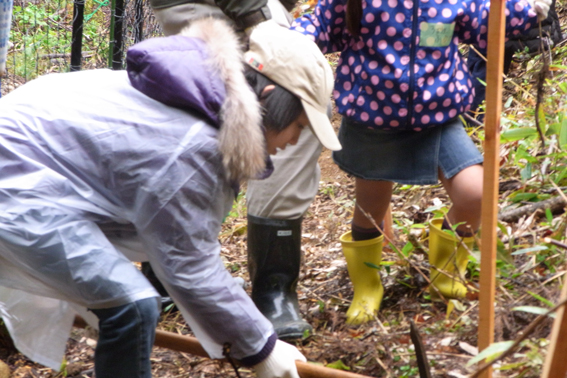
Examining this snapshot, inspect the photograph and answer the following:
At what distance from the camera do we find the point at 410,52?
2299 millimetres

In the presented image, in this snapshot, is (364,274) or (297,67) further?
(364,274)

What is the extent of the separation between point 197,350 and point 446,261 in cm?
102

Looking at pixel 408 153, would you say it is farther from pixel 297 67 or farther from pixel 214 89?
pixel 214 89

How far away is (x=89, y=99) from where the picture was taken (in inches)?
70.7

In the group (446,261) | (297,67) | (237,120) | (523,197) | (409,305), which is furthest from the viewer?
(523,197)

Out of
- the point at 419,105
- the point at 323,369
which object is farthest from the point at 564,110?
the point at 323,369

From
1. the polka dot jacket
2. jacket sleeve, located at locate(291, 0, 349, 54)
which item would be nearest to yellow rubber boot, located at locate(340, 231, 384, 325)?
the polka dot jacket

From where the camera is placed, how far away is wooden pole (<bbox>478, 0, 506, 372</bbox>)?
1.32 m

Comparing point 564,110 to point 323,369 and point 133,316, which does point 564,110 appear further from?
point 133,316

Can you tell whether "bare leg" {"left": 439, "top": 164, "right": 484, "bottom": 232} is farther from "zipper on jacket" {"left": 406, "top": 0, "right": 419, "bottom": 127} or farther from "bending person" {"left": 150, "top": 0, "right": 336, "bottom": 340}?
"bending person" {"left": 150, "top": 0, "right": 336, "bottom": 340}

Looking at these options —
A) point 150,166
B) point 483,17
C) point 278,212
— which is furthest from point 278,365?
point 483,17

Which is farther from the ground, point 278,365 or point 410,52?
point 410,52

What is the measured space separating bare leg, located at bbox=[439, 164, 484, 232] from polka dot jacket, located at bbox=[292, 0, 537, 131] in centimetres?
21

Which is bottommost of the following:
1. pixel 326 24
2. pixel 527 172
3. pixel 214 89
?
pixel 527 172
